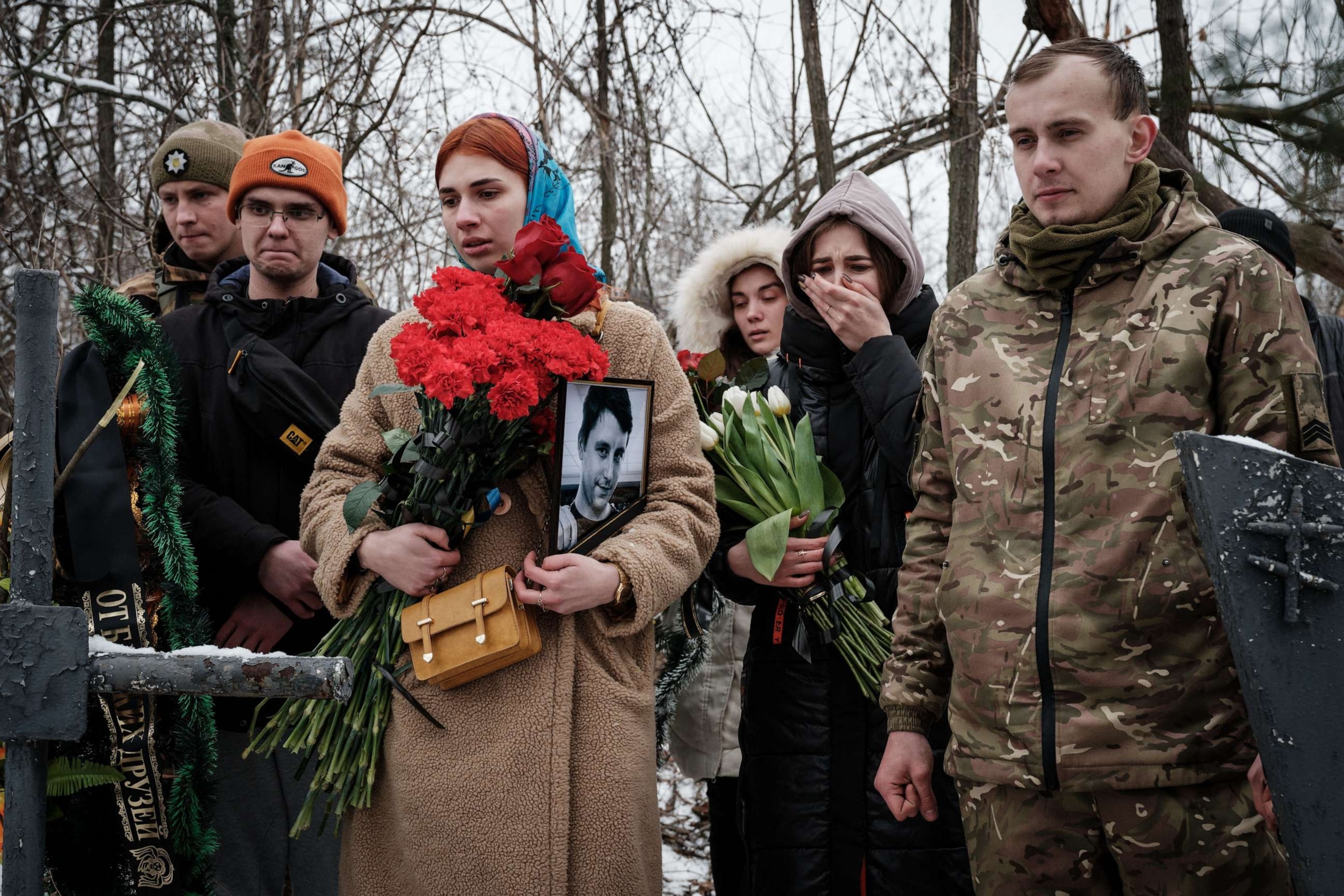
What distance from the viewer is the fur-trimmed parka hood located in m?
3.59

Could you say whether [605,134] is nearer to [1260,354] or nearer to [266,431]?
[266,431]

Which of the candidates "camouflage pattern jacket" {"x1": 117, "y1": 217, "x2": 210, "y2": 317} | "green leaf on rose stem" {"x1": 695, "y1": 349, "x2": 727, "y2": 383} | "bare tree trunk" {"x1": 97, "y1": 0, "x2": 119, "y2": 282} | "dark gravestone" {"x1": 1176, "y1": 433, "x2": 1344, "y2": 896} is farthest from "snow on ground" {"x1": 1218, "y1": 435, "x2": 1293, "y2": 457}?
"bare tree trunk" {"x1": 97, "y1": 0, "x2": 119, "y2": 282}

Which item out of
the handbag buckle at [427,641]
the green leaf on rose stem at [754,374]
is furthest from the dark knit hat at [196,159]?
the handbag buckle at [427,641]

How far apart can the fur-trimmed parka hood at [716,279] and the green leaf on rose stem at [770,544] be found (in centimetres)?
130

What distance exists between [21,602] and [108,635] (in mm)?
1009

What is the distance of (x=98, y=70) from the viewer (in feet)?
20.9

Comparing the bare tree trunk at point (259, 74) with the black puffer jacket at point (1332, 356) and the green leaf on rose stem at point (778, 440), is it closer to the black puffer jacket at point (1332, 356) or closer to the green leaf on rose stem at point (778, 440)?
the green leaf on rose stem at point (778, 440)

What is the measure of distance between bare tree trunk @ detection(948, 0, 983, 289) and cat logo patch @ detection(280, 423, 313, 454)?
9.47 feet

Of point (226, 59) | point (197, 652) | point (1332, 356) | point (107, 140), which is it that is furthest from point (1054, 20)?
point (107, 140)

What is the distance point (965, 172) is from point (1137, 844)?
360 centimetres

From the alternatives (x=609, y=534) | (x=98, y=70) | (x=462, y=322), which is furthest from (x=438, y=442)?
(x=98, y=70)

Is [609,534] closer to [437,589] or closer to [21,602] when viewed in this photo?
[437,589]

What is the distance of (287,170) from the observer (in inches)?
115

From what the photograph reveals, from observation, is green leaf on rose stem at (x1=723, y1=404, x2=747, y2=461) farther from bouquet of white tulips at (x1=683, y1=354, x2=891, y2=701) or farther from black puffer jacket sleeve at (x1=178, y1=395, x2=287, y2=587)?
black puffer jacket sleeve at (x1=178, y1=395, x2=287, y2=587)
